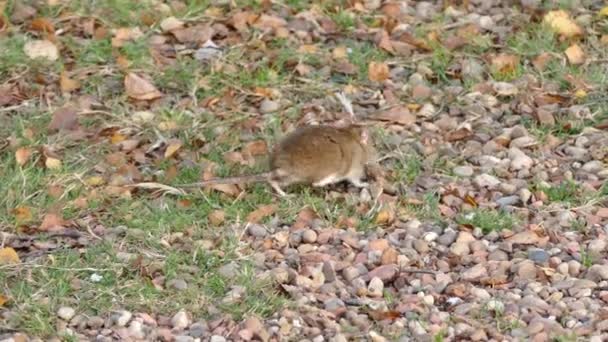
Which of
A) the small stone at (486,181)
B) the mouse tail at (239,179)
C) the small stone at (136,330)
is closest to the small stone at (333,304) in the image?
the small stone at (136,330)

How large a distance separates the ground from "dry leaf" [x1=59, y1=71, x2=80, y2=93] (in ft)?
0.04

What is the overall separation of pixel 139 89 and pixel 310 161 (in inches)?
58.9

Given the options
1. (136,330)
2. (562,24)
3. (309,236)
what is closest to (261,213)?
(309,236)

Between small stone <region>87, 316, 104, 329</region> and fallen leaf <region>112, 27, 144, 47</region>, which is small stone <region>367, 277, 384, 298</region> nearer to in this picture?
small stone <region>87, 316, 104, 329</region>

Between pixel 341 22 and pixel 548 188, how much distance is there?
2092mm

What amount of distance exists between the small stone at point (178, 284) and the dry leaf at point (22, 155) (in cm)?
136

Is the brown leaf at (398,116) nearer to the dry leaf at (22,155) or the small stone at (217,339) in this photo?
the dry leaf at (22,155)

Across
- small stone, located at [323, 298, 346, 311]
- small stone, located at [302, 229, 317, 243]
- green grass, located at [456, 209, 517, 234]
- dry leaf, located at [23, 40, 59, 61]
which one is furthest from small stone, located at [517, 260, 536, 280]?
dry leaf, located at [23, 40, 59, 61]

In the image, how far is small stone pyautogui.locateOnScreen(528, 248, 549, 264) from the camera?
19.2ft

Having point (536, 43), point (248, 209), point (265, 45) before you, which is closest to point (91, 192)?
point (248, 209)

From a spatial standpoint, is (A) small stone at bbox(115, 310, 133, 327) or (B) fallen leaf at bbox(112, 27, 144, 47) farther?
(B) fallen leaf at bbox(112, 27, 144, 47)

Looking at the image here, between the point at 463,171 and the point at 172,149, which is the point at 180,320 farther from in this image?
the point at 463,171

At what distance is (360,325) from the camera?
212 inches

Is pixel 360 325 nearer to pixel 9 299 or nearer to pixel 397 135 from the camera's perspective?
pixel 9 299
